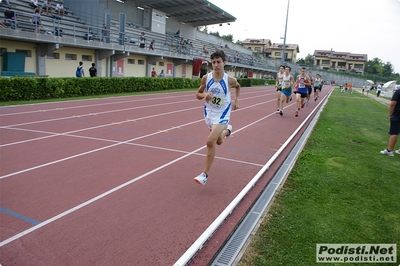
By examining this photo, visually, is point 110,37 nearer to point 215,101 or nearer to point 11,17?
point 11,17

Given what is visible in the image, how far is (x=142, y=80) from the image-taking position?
80.2 ft

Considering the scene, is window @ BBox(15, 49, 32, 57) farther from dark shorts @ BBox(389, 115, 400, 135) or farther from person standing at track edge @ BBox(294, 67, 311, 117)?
dark shorts @ BBox(389, 115, 400, 135)

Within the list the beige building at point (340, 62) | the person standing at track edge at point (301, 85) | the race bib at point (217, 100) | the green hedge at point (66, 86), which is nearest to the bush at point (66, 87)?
the green hedge at point (66, 86)

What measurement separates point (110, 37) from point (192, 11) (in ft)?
66.2

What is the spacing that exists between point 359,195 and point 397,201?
533mm

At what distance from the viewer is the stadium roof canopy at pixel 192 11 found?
38.4m

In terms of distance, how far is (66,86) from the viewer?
58.0ft

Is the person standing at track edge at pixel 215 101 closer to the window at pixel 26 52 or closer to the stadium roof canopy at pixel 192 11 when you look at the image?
the window at pixel 26 52

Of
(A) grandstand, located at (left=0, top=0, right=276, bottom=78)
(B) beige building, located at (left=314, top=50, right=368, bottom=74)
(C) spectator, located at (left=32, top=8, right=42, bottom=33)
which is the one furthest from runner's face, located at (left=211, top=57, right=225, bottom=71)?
(B) beige building, located at (left=314, top=50, right=368, bottom=74)

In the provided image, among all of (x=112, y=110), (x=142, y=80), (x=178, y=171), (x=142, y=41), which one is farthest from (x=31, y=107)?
(x=142, y=41)

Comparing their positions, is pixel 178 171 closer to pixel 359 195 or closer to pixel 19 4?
pixel 359 195

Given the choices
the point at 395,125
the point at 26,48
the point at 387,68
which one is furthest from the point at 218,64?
the point at 387,68

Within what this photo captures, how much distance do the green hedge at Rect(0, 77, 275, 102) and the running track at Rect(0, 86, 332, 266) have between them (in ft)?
16.4

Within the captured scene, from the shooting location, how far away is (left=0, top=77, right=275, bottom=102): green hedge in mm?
14781
